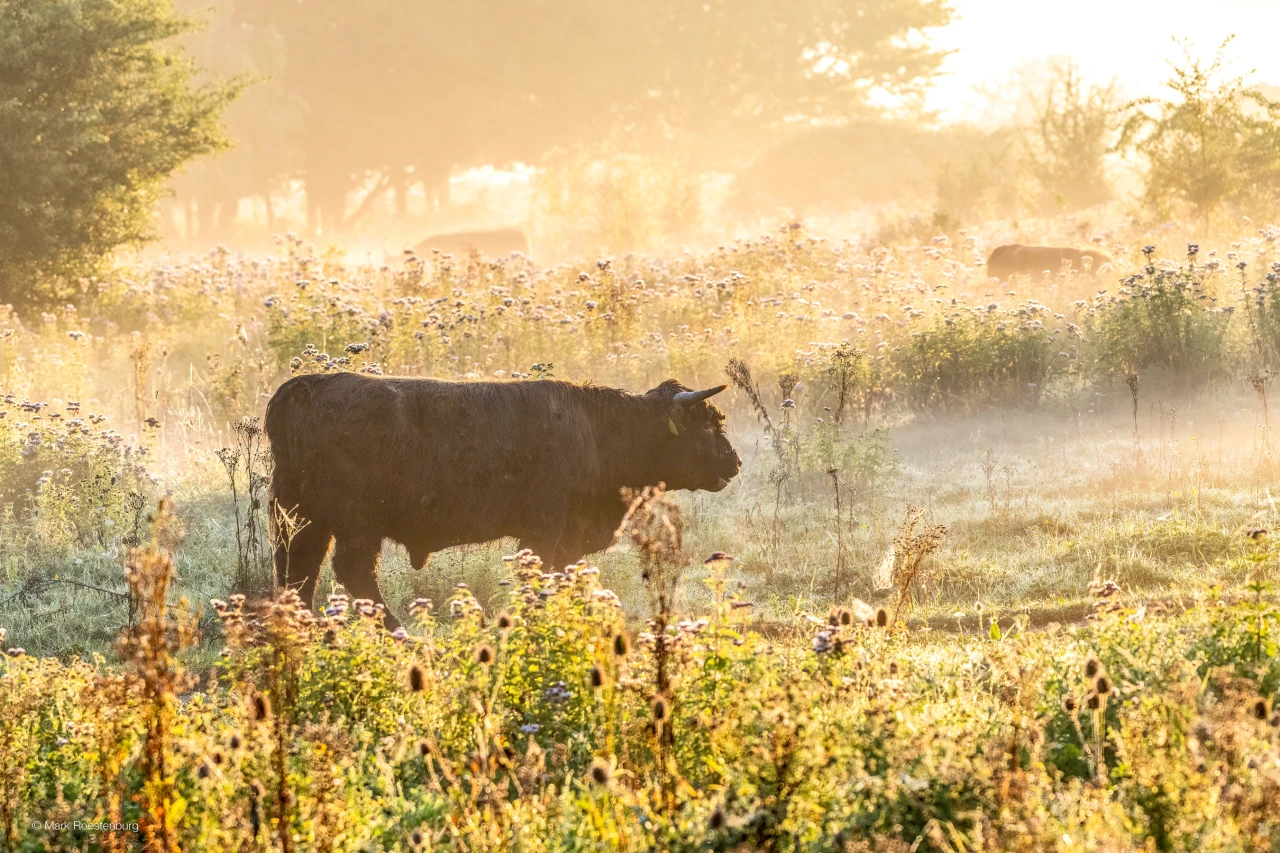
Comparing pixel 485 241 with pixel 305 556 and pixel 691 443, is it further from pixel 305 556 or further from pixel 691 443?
pixel 305 556

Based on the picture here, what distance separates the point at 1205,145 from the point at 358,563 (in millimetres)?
19003

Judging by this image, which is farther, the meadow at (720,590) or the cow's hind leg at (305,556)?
the cow's hind leg at (305,556)

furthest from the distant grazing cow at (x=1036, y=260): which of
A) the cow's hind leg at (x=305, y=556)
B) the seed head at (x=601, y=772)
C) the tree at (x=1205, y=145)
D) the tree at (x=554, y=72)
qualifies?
the tree at (x=554, y=72)

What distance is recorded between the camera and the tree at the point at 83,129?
16938 millimetres

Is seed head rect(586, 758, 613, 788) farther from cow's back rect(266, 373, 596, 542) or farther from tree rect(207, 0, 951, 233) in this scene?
tree rect(207, 0, 951, 233)

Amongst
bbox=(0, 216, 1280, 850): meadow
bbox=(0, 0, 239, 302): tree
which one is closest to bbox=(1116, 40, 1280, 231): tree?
bbox=(0, 216, 1280, 850): meadow

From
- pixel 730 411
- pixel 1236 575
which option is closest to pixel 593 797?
pixel 1236 575

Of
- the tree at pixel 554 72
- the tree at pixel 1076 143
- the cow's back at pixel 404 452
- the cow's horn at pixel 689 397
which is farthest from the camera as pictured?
the tree at pixel 554 72

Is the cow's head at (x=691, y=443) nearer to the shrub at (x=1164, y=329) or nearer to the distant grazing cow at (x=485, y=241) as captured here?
the shrub at (x=1164, y=329)

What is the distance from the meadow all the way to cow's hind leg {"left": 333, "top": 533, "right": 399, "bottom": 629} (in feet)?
1.80

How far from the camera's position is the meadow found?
154 inches

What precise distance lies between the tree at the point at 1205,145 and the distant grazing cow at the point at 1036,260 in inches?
164

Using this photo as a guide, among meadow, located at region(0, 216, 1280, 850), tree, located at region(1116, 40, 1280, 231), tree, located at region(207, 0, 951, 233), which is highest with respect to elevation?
tree, located at region(207, 0, 951, 233)

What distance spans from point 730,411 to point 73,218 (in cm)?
960
